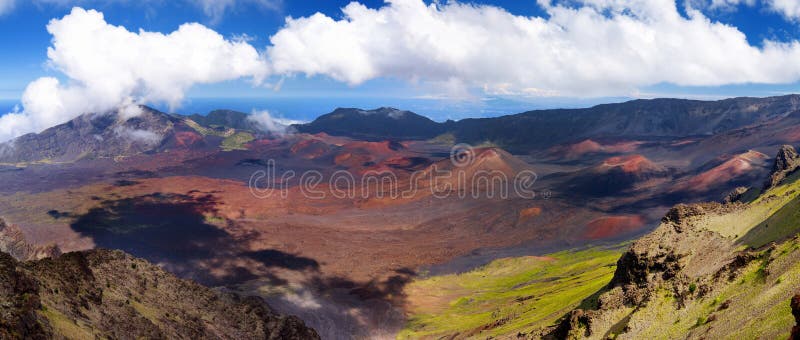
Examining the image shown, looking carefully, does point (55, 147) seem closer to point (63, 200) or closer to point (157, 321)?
point (63, 200)

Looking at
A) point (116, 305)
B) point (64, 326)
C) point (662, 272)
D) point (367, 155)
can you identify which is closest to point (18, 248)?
point (116, 305)

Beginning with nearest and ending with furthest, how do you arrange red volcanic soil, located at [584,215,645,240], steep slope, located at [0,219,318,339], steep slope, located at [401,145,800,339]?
steep slope, located at [401,145,800,339], steep slope, located at [0,219,318,339], red volcanic soil, located at [584,215,645,240]

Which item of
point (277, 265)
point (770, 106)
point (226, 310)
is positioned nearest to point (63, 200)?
point (277, 265)

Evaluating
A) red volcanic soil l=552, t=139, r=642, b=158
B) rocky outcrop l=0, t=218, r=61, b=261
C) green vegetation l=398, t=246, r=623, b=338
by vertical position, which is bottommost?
green vegetation l=398, t=246, r=623, b=338

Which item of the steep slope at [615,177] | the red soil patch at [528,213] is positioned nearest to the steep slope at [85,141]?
the red soil patch at [528,213]

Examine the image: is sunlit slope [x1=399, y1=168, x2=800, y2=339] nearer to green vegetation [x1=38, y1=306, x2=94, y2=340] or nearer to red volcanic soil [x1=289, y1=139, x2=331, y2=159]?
green vegetation [x1=38, y1=306, x2=94, y2=340]

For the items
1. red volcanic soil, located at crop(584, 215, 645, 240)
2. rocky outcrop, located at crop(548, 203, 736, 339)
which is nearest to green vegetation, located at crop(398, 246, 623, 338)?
rocky outcrop, located at crop(548, 203, 736, 339)
